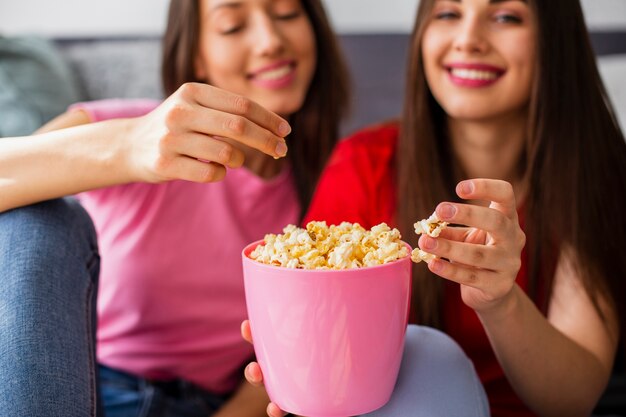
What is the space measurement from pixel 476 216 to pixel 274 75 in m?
0.78

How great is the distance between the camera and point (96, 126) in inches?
41.0

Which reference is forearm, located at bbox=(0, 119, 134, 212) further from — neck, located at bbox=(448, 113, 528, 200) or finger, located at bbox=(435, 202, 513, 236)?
neck, located at bbox=(448, 113, 528, 200)

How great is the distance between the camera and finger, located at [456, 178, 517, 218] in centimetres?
84

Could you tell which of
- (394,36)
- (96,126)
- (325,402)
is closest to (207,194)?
(96,126)

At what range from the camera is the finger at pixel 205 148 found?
2.97 feet

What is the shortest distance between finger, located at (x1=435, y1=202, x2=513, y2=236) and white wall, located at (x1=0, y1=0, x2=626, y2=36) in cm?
160

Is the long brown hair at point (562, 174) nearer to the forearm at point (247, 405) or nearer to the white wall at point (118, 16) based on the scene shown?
the forearm at point (247, 405)

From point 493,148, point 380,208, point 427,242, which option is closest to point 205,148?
point 427,242

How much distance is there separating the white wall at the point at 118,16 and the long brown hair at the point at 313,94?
2.48 ft

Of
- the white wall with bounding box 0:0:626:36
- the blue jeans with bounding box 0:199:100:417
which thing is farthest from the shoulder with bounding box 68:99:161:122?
the white wall with bounding box 0:0:626:36

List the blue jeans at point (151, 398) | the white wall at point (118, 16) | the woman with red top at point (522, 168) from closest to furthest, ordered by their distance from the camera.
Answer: the woman with red top at point (522, 168) → the blue jeans at point (151, 398) → the white wall at point (118, 16)

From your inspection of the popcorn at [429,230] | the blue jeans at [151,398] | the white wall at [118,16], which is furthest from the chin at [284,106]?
the white wall at [118,16]

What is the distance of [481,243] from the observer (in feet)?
3.14

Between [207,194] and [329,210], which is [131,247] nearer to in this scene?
[207,194]
